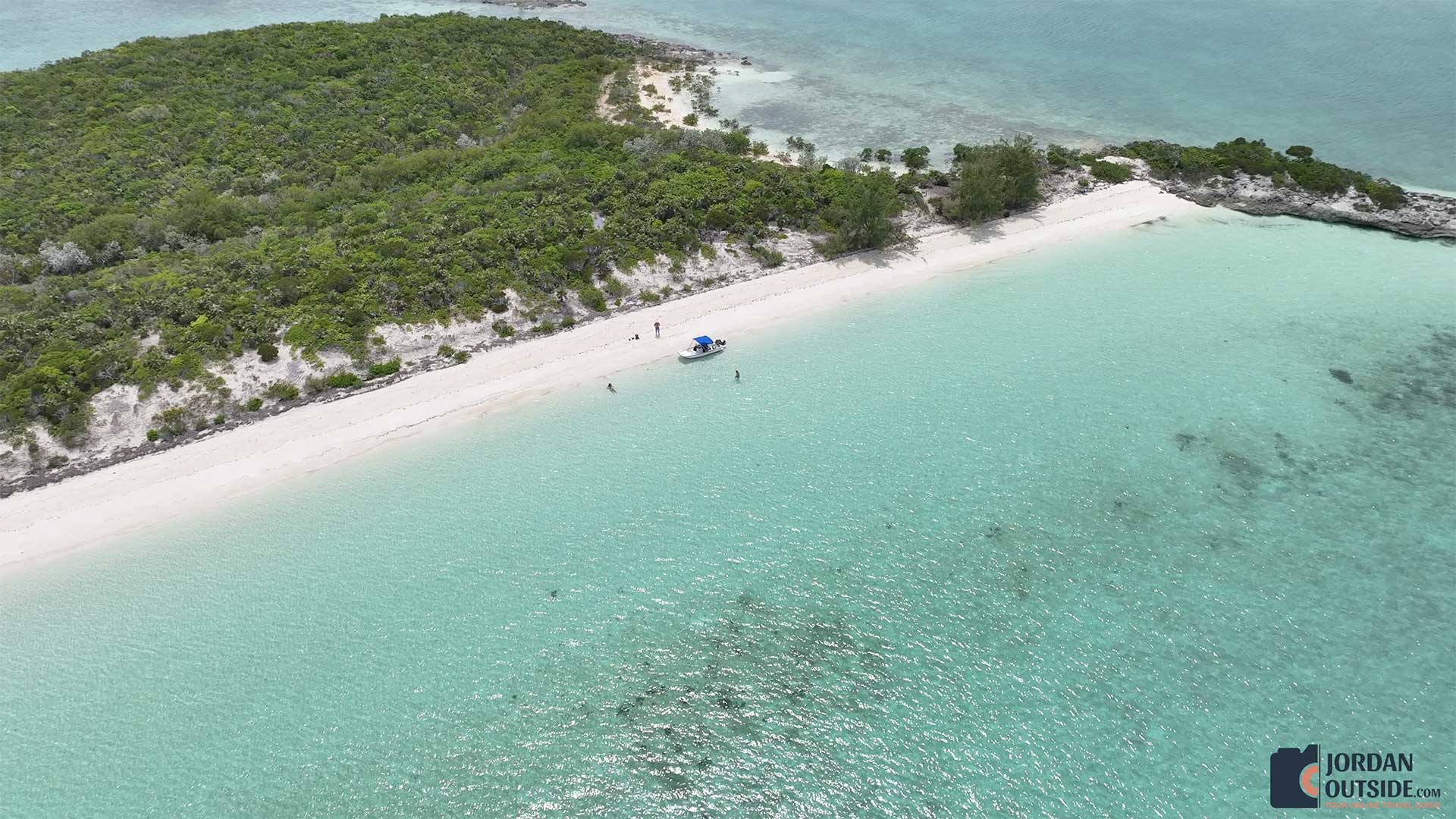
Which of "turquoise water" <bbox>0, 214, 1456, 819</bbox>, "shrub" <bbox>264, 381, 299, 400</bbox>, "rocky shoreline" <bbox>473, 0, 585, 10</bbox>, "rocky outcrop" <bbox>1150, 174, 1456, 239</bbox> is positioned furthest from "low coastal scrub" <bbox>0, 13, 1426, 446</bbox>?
"rocky shoreline" <bbox>473, 0, 585, 10</bbox>

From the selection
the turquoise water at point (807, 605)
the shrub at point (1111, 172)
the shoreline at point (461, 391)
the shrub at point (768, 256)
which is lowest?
the turquoise water at point (807, 605)

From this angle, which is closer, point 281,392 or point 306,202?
point 281,392

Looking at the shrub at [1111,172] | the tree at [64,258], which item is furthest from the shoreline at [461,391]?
the tree at [64,258]

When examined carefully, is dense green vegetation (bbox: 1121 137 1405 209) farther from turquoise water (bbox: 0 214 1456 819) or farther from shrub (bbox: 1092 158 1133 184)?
turquoise water (bbox: 0 214 1456 819)

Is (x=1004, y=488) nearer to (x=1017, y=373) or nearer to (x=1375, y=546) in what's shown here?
(x=1017, y=373)

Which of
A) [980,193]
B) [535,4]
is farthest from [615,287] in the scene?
[535,4]

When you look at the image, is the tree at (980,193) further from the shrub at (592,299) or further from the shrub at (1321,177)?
the shrub at (592,299)

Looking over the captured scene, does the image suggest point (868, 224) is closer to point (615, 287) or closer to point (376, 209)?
point (615, 287)
